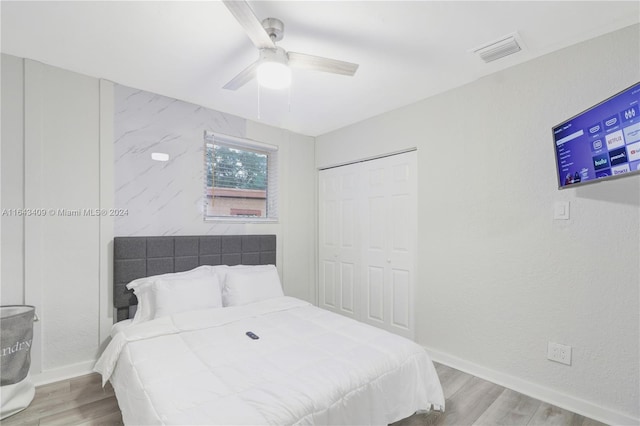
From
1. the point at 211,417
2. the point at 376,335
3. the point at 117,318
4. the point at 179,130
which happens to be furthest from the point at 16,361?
the point at 376,335

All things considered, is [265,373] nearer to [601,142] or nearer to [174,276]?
[174,276]

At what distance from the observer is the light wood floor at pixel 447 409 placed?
1.96m

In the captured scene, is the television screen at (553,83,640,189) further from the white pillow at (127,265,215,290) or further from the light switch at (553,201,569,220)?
the white pillow at (127,265,215,290)

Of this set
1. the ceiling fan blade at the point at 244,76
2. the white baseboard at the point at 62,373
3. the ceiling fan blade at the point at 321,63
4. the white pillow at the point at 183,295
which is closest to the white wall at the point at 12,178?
the white baseboard at the point at 62,373

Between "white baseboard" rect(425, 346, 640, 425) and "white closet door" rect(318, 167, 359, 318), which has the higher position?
"white closet door" rect(318, 167, 359, 318)

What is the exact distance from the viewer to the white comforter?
136 centimetres

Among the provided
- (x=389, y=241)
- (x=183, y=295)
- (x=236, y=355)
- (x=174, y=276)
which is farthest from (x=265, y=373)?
(x=389, y=241)

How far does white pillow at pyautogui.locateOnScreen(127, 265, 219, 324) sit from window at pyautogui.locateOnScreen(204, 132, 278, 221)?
2.54ft

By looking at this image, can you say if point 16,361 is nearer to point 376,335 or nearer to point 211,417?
point 211,417

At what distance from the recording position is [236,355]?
1820 millimetres

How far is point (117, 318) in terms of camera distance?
106 inches

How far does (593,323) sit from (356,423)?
1.77 meters

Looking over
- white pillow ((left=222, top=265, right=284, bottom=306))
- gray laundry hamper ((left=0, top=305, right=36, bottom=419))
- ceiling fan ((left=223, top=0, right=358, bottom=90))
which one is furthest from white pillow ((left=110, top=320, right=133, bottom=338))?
ceiling fan ((left=223, top=0, right=358, bottom=90))

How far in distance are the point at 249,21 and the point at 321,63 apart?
1.79ft
